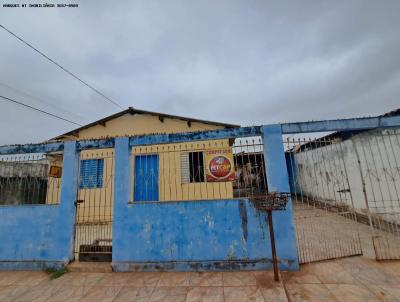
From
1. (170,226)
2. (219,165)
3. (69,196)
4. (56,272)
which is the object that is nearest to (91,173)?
(69,196)

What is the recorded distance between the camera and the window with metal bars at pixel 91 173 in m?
8.95

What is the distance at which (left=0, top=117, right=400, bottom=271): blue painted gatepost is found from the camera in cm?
397

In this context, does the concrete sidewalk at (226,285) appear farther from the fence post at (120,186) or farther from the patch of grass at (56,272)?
the fence post at (120,186)

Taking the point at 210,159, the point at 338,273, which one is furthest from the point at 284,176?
the point at 338,273

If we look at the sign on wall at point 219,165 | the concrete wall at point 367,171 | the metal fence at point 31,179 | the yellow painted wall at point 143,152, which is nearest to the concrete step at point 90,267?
the metal fence at point 31,179

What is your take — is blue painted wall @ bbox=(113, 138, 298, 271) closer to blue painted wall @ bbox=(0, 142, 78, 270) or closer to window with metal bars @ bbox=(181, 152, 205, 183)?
blue painted wall @ bbox=(0, 142, 78, 270)

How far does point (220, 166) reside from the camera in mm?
4402

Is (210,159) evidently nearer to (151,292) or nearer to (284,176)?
(284,176)

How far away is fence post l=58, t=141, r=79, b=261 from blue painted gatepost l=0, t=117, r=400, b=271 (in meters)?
0.02

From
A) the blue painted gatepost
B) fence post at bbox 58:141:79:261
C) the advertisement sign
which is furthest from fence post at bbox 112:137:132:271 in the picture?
the advertisement sign

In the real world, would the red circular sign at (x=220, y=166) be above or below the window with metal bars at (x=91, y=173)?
below

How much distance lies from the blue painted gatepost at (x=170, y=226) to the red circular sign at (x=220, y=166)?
1.54 feet

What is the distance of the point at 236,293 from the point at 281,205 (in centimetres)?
152

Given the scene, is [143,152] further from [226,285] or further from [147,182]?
[226,285]
